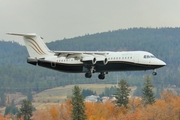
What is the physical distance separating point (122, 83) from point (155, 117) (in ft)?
62.7

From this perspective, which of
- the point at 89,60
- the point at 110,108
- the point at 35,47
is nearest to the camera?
the point at 89,60

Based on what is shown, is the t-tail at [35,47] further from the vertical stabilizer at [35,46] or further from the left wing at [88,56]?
the left wing at [88,56]

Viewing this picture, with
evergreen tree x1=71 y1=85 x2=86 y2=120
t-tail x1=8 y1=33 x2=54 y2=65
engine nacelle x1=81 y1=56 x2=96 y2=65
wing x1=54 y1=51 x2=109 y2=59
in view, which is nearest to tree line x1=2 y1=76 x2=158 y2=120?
evergreen tree x1=71 y1=85 x2=86 y2=120

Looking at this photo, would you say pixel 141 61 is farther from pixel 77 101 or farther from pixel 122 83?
pixel 122 83

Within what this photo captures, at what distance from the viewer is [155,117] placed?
133750mm

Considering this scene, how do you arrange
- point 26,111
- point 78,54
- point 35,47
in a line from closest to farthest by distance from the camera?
1. point 78,54
2. point 35,47
3. point 26,111

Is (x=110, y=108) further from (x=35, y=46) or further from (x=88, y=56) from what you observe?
(x=88, y=56)

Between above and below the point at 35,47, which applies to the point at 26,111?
below

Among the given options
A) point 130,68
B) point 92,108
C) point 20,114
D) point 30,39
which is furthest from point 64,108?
point 130,68

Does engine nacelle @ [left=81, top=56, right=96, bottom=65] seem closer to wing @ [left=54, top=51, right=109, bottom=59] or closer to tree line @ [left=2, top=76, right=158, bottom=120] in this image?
wing @ [left=54, top=51, right=109, bottom=59]

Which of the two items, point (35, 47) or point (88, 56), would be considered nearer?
point (88, 56)

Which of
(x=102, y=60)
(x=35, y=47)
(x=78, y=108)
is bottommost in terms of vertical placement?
(x=78, y=108)

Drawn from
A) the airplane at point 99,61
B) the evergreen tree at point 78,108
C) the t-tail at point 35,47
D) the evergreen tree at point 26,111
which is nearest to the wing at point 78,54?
the airplane at point 99,61

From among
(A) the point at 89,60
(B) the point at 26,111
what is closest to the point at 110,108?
(B) the point at 26,111
